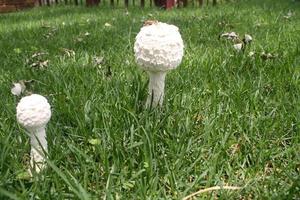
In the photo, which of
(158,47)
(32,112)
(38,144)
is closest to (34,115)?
(32,112)

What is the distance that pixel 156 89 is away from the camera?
2.20 m

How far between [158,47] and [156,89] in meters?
0.32

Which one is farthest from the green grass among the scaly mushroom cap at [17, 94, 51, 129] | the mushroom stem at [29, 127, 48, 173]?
the scaly mushroom cap at [17, 94, 51, 129]

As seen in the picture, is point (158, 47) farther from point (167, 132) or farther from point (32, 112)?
point (32, 112)

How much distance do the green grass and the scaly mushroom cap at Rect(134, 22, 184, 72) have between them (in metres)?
0.28

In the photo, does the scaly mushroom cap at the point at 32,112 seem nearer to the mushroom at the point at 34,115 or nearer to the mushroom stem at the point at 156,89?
the mushroom at the point at 34,115

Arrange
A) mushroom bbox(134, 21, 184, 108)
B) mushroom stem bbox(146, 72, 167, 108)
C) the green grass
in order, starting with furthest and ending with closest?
1. mushroom stem bbox(146, 72, 167, 108)
2. mushroom bbox(134, 21, 184, 108)
3. the green grass

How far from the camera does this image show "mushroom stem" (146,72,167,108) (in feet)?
7.11

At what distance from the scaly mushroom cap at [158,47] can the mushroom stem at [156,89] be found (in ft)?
0.49

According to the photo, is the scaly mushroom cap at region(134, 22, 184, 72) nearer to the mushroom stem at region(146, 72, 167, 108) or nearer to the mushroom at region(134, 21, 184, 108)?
the mushroom at region(134, 21, 184, 108)

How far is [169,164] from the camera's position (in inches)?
72.7

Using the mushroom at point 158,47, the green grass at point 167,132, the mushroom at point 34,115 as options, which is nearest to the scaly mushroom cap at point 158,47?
the mushroom at point 158,47

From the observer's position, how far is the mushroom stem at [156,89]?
2.17 m

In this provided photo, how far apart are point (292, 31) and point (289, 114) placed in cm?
Result: 271
